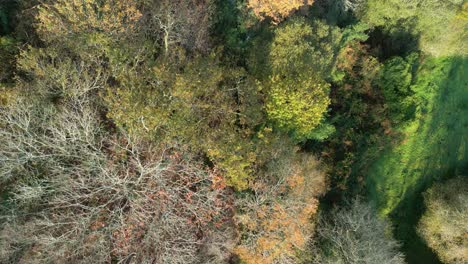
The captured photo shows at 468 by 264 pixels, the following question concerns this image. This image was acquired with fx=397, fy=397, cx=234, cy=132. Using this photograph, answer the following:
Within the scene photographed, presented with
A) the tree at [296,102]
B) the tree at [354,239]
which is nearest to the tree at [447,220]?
the tree at [354,239]

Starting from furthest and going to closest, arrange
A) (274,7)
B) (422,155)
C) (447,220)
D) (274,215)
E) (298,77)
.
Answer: (422,155) → (447,220) → (274,7) → (298,77) → (274,215)

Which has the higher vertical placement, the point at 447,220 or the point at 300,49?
the point at 300,49

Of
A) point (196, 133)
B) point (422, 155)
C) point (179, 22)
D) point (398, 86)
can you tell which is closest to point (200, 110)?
point (196, 133)

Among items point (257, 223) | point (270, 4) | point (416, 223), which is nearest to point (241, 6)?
point (270, 4)

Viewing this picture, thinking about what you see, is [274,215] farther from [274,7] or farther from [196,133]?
[274,7]

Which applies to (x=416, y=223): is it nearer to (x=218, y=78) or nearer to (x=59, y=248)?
(x=218, y=78)

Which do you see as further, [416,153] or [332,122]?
[416,153]

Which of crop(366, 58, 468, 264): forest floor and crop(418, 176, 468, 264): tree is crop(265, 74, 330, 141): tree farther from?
crop(418, 176, 468, 264): tree

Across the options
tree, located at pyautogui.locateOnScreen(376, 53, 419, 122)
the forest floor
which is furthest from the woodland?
the forest floor
